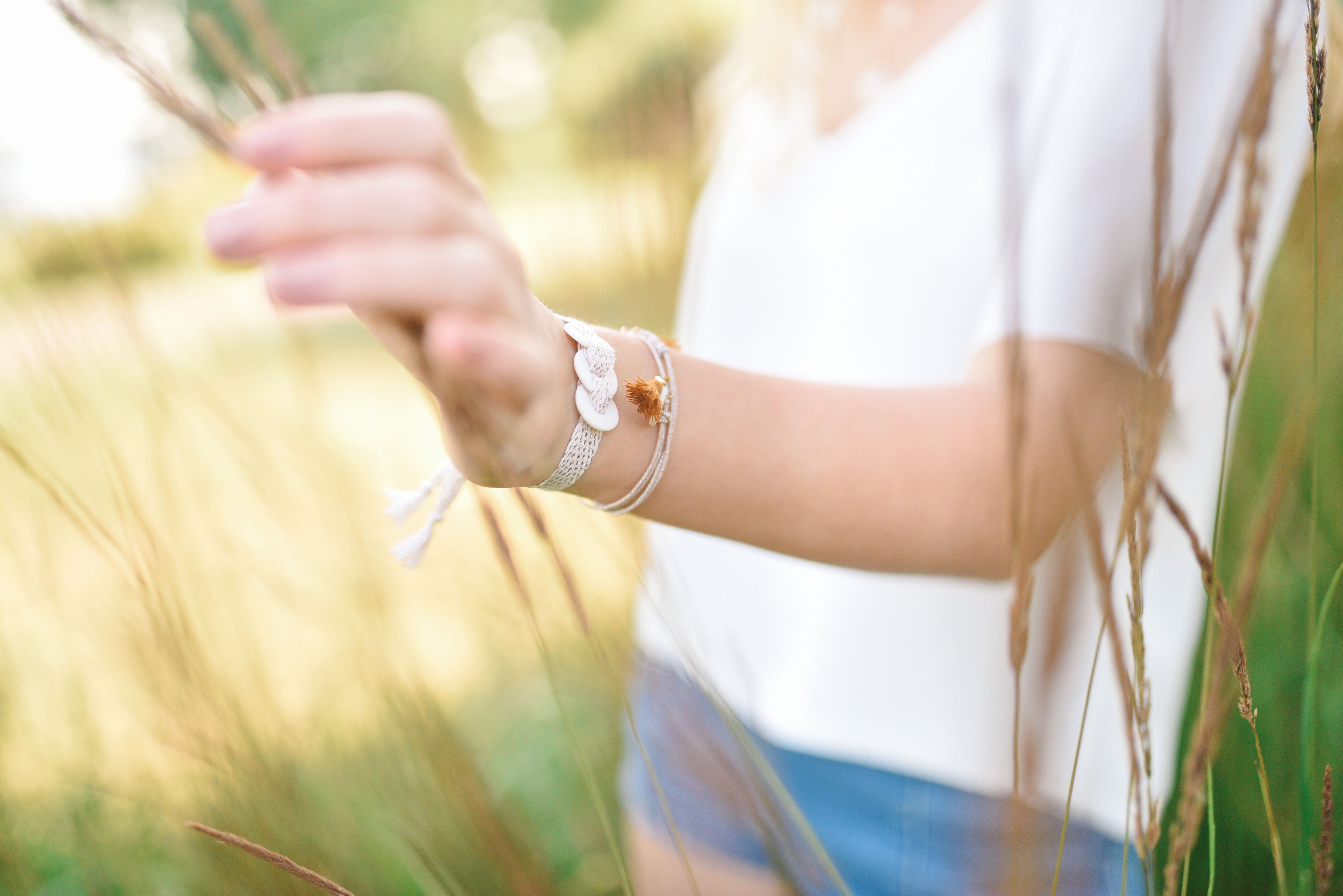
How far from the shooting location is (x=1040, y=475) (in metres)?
0.44

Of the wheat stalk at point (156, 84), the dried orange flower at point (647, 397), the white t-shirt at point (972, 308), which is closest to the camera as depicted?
the wheat stalk at point (156, 84)

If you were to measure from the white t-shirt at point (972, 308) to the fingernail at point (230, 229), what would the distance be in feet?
0.71

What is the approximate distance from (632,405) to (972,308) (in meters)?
0.38

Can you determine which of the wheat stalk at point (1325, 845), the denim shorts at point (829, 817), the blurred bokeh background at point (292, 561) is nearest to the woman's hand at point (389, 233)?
the blurred bokeh background at point (292, 561)

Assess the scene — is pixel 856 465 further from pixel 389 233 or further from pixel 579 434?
pixel 389 233

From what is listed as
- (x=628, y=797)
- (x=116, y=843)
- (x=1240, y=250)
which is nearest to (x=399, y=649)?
(x=628, y=797)

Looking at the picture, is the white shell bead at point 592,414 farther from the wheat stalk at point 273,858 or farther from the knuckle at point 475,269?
the wheat stalk at point 273,858

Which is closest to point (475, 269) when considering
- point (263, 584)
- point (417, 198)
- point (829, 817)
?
point (417, 198)

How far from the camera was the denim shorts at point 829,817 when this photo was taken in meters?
0.40

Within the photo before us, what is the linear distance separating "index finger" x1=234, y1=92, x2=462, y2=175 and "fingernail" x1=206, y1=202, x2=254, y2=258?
0.05ft

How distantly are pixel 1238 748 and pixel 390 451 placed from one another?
111 cm

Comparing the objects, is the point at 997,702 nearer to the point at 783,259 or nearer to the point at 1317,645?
the point at 1317,645

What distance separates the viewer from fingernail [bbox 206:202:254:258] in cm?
23

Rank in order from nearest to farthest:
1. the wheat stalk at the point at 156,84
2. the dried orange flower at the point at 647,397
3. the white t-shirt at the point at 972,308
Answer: the wheat stalk at the point at 156,84 < the dried orange flower at the point at 647,397 < the white t-shirt at the point at 972,308
